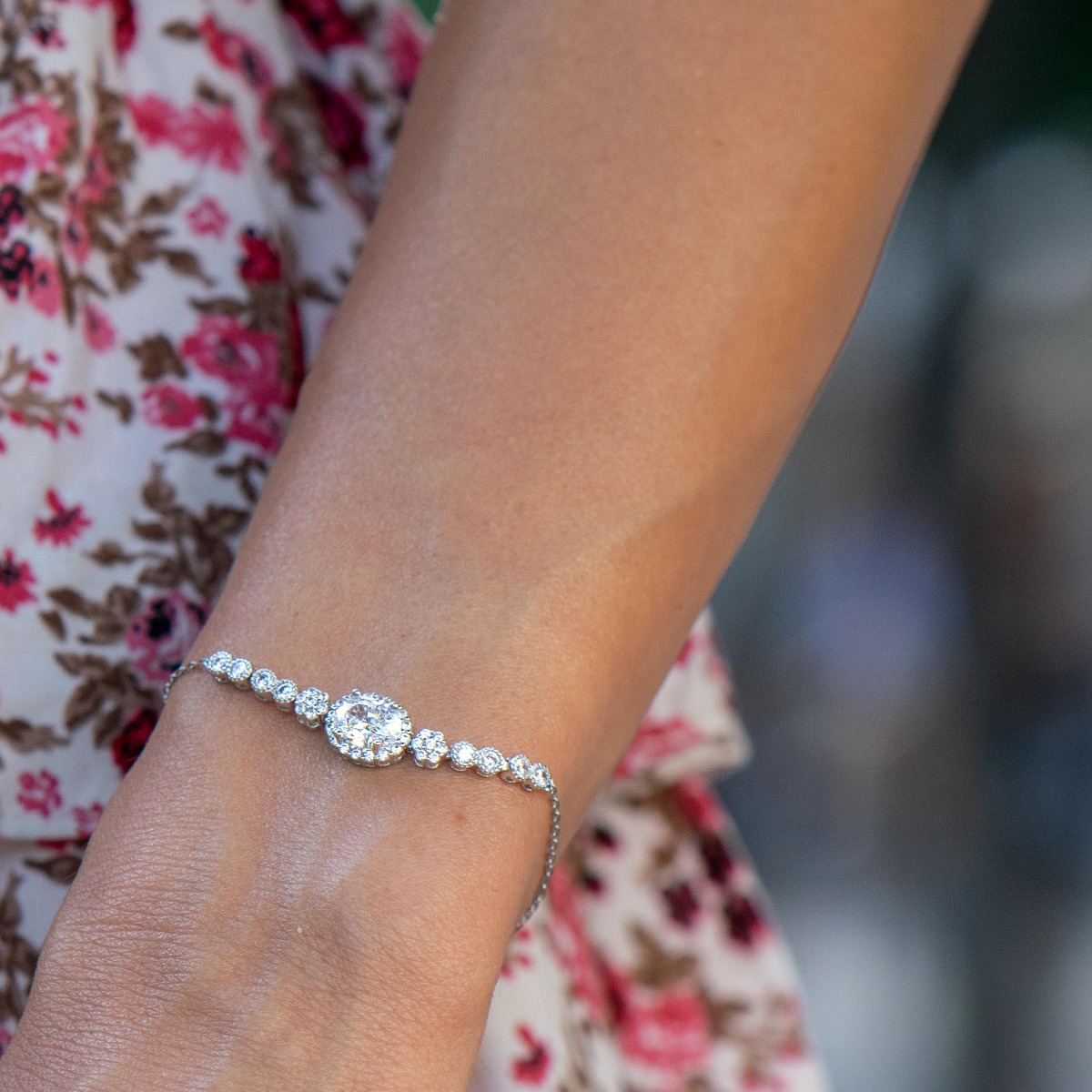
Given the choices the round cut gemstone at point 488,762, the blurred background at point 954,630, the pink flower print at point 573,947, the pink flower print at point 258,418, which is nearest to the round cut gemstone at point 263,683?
the round cut gemstone at point 488,762

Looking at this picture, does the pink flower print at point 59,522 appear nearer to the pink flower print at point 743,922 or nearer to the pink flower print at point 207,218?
the pink flower print at point 207,218

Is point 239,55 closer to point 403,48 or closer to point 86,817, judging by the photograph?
point 403,48

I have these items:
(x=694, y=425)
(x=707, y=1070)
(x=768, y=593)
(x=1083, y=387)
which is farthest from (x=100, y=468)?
(x=1083, y=387)

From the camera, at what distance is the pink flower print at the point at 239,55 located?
2.35 ft

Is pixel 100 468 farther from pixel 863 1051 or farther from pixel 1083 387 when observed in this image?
pixel 1083 387

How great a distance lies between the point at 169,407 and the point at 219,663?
22 cm

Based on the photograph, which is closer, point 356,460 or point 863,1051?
point 356,460

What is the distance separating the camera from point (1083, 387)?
222 centimetres

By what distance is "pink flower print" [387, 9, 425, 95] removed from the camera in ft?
2.73

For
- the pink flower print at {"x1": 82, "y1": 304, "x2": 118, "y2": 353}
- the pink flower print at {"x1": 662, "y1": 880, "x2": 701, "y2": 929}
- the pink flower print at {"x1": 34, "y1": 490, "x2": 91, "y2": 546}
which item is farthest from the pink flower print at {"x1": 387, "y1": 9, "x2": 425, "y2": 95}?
the pink flower print at {"x1": 662, "y1": 880, "x2": 701, "y2": 929}

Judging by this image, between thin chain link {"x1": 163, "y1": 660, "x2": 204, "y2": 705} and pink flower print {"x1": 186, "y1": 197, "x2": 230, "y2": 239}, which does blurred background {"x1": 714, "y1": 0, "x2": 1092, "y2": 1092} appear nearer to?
pink flower print {"x1": 186, "y1": 197, "x2": 230, "y2": 239}

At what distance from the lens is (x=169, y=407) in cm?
67

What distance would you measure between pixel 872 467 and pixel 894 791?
663 mm

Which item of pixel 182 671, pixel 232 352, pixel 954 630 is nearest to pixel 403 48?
pixel 232 352
